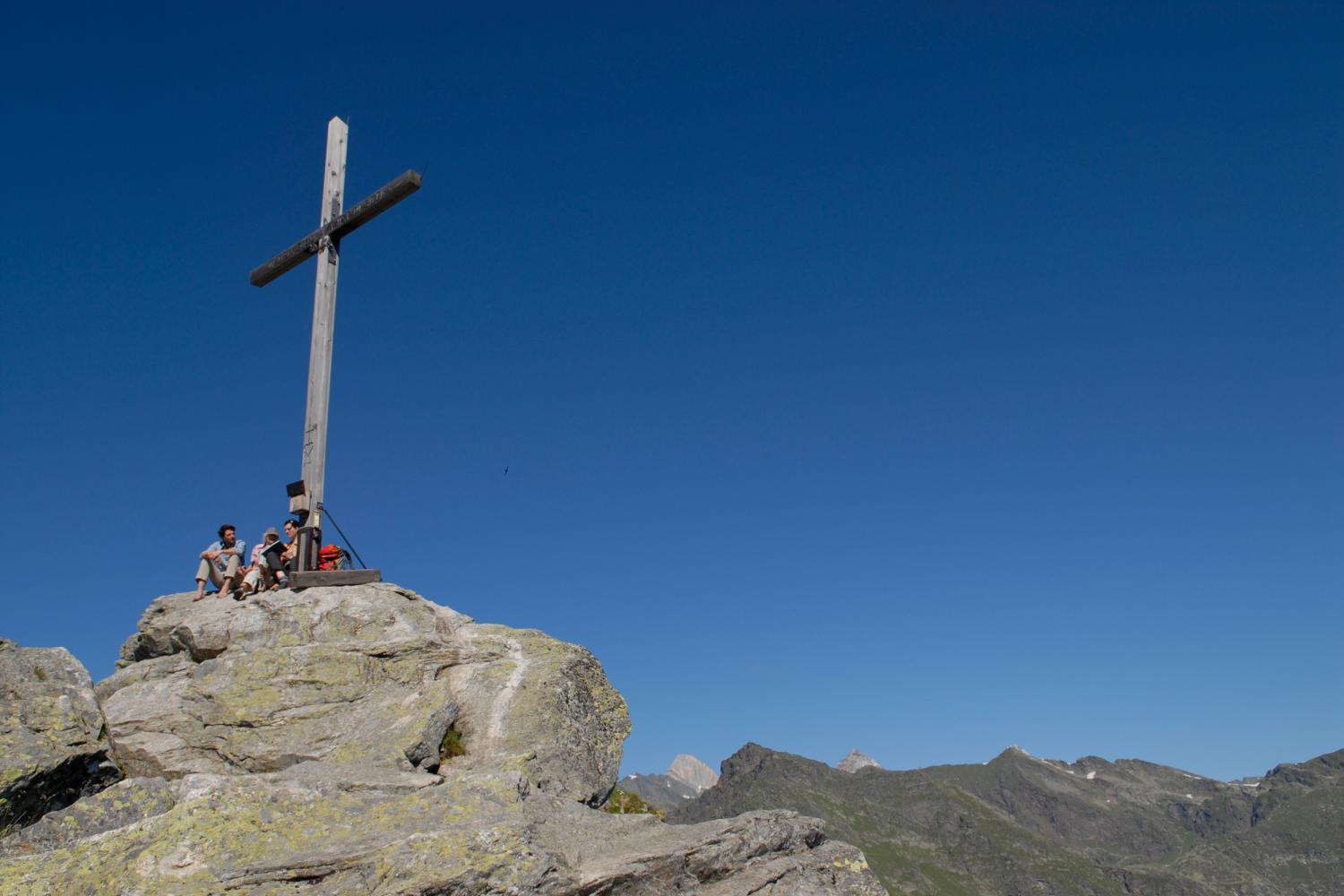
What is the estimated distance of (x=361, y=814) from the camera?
37.8 ft

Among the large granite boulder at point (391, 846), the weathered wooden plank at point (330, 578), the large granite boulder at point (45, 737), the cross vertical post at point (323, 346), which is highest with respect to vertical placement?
the cross vertical post at point (323, 346)

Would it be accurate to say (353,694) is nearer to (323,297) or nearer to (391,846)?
(391,846)

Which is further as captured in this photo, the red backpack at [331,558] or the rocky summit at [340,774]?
the red backpack at [331,558]

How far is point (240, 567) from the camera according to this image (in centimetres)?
2078

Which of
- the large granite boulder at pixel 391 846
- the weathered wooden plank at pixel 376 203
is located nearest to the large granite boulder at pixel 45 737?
the large granite boulder at pixel 391 846

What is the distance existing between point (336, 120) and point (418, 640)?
47.7 ft

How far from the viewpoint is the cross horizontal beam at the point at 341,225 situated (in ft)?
76.6

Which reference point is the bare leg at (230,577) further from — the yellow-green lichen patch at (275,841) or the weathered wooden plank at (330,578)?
the yellow-green lichen patch at (275,841)

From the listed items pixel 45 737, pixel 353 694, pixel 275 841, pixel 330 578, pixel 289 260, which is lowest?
pixel 275 841

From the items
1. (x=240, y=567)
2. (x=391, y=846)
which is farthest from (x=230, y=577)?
(x=391, y=846)

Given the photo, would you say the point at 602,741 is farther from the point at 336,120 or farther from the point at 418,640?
the point at 336,120

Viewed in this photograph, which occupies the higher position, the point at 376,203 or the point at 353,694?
the point at 376,203

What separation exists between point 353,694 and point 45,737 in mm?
4790

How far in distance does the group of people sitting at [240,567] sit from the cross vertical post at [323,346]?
65 centimetres
